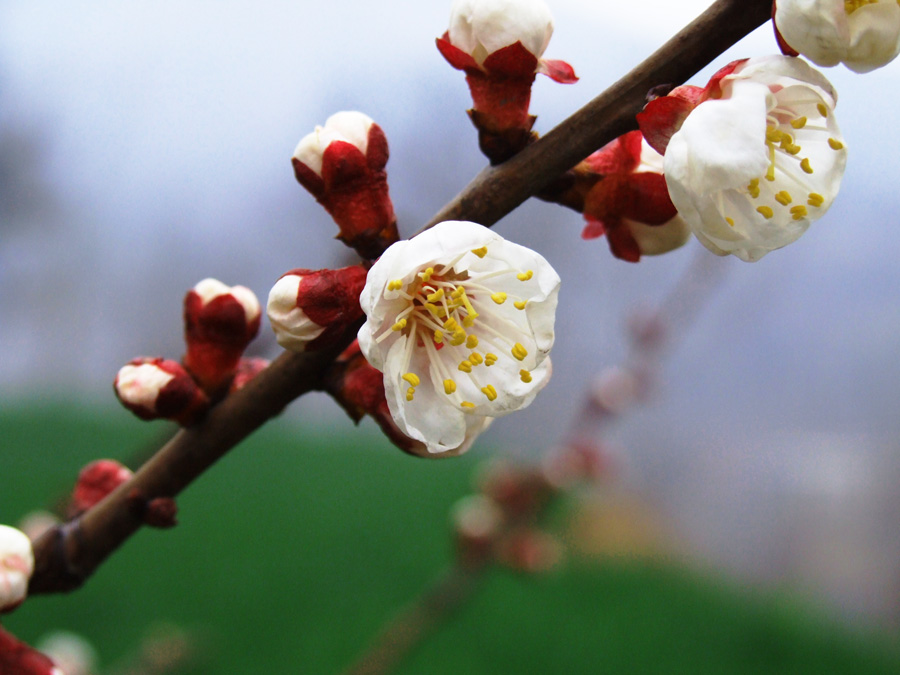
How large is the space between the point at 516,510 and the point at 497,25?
117 centimetres

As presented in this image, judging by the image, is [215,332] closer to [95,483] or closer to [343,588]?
[95,483]

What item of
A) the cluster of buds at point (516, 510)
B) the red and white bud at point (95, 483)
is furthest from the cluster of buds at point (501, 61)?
the cluster of buds at point (516, 510)

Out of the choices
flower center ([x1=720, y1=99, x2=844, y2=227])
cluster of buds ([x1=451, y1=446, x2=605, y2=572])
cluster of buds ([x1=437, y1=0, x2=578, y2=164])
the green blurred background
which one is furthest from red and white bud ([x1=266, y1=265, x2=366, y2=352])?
the green blurred background

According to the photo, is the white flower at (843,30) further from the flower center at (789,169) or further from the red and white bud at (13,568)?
the red and white bud at (13,568)

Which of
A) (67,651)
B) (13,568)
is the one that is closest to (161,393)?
(13,568)

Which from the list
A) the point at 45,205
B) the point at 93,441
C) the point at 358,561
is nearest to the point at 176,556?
the point at 358,561

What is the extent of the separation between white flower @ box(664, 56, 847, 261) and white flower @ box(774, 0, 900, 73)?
0.02m

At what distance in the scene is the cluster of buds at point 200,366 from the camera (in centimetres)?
51

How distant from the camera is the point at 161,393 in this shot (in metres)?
0.51

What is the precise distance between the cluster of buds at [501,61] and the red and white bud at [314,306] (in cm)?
13

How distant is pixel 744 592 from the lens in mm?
2951

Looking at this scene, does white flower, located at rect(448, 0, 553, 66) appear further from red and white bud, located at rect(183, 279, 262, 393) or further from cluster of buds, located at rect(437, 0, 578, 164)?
red and white bud, located at rect(183, 279, 262, 393)

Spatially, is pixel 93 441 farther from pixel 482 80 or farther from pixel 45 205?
pixel 482 80

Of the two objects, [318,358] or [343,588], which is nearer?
[318,358]
